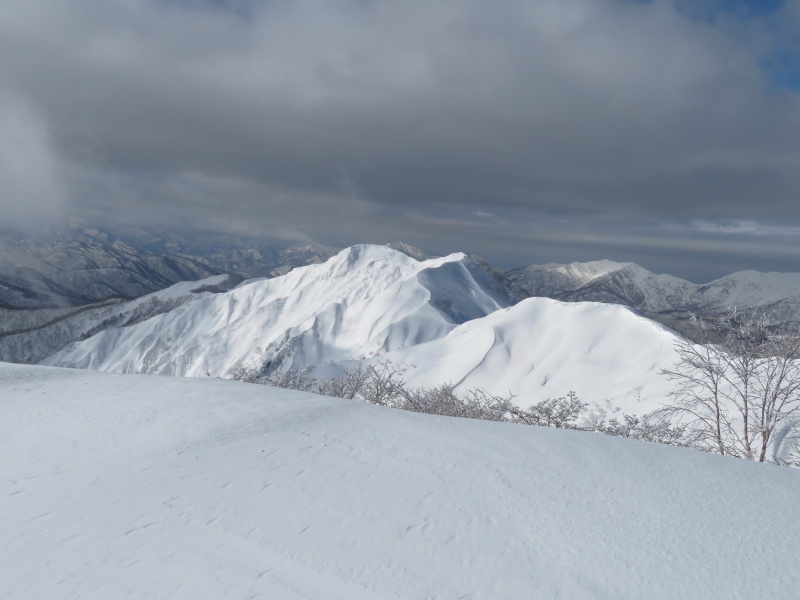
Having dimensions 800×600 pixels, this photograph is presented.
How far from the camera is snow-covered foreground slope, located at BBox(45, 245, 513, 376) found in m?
93.2

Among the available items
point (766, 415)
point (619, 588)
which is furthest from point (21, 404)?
point (766, 415)

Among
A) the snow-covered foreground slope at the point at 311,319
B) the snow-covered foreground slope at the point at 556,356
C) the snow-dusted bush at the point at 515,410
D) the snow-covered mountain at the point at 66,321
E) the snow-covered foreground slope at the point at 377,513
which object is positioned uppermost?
the snow-covered foreground slope at the point at 377,513

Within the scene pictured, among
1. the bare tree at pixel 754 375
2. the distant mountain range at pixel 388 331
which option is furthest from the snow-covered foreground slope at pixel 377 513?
the distant mountain range at pixel 388 331

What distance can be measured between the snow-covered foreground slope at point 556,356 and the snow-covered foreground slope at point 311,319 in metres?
39.8

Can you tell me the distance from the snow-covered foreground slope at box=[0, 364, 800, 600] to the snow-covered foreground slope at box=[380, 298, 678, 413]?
22.0 meters

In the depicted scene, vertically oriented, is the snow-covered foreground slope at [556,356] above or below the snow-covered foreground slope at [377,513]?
below

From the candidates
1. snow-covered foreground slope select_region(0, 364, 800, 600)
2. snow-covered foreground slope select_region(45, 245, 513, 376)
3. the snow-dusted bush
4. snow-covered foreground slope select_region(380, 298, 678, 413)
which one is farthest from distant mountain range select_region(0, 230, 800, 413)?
snow-covered foreground slope select_region(0, 364, 800, 600)

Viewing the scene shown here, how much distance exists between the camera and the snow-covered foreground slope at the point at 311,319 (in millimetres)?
93250

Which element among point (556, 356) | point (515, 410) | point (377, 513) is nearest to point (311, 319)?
point (556, 356)

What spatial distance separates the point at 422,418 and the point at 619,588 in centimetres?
447

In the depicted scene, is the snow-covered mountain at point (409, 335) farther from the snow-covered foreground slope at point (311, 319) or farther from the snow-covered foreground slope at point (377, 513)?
the snow-covered foreground slope at point (377, 513)

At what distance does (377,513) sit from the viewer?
518cm

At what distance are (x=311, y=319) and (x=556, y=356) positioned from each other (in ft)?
249

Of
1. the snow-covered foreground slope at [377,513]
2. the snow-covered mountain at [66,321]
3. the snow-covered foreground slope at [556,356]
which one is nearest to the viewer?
the snow-covered foreground slope at [377,513]
